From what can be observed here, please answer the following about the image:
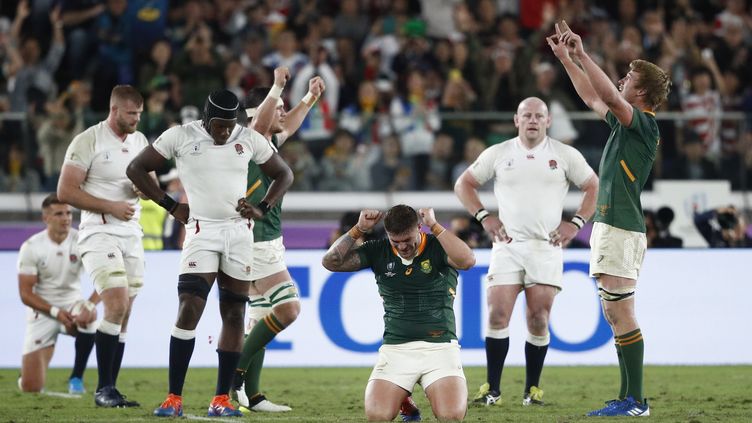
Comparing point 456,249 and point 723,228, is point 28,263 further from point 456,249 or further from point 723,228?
point 723,228

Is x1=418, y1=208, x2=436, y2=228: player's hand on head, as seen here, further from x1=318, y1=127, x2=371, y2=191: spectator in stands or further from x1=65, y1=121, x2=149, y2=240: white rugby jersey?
x1=318, y1=127, x2=371, y2=191: spectator in stands

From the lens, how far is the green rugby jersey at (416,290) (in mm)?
9273

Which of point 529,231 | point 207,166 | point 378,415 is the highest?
point 207,166

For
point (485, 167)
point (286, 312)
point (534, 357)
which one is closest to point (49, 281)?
point (286, 312)

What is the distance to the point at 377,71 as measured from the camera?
1964 cm

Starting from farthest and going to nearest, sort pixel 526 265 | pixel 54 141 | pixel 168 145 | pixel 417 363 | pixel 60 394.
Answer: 1. pixel 54 141
2. pixel 60 394
3. pixel 526 265
4. pixel 168 145
5. pixel 417 363

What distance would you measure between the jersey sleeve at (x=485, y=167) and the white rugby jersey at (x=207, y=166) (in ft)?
9.17

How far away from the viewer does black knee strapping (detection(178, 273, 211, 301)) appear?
9305 mm

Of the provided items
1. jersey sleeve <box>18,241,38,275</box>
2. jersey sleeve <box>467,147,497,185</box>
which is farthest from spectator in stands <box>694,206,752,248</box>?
jersey sleeve <box>18,241,38,275</box>

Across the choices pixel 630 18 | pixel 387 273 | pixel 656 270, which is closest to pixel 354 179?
pixel 656 270

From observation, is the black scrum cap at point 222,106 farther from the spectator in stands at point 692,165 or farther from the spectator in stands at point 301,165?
the spectator in stands at point 692,165

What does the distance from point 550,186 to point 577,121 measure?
6109 millimetres

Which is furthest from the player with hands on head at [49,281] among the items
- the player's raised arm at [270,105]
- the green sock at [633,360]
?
the green sock at [633,360]

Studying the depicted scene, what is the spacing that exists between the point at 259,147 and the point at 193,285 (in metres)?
1.14
